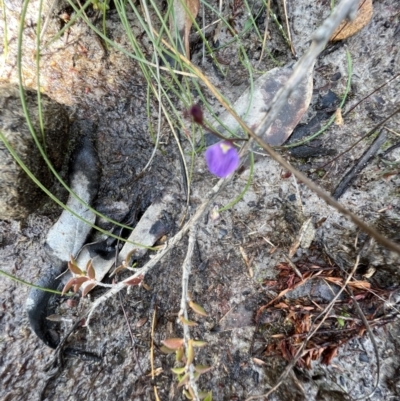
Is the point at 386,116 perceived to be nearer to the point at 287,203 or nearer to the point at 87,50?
the point at 287,203

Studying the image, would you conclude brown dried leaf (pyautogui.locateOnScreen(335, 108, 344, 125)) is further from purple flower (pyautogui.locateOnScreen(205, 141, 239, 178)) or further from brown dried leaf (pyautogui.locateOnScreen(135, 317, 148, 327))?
brown dried leaf (pyautogui.locateOnScreen(135, 317, 148, 327))

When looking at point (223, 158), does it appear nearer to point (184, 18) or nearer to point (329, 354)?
point (184, 18)

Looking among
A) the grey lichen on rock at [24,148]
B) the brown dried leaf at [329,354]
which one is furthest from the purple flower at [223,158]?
the brown dried leaf at [329,354]

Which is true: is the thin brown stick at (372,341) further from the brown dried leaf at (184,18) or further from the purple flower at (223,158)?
the brown dried leaf at (184,18)

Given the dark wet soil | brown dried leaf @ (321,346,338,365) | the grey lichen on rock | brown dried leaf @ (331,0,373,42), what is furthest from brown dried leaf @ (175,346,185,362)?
brown dried leaf @ (331,0,373,42)

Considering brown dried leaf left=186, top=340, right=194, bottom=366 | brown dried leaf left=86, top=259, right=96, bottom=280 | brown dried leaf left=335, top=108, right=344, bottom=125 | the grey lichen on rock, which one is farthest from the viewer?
brown dried leaf left=335, top=108, right=344, bottom=125

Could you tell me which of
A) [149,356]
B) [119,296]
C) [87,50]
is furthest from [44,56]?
[149,356]
